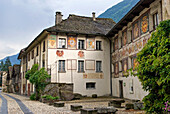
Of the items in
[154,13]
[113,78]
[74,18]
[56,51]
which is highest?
[74,18]

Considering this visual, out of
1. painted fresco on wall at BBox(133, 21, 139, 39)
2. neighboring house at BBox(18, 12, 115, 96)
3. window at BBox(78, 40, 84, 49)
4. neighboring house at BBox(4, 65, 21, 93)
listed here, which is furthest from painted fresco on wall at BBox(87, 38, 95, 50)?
neighboring house at BBox(4, 65, 21, 93)

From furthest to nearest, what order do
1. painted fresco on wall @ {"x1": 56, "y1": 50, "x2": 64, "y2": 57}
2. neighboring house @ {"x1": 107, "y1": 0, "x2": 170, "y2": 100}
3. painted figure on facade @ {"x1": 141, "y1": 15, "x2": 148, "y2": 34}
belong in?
painted fresco on wall @ {"x1": 56, "y1": 50, "x2": 64, "y2": 57}, painted figure on facade @ {"x1": 141, "y1": 15, "x2": 148, "y2": 34}, neighboring house @ {"x1": 107, "y1": 0, "x2": 170, "y2": 100}

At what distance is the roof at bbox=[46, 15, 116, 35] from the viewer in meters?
23.9

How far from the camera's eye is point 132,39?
19.1 metres

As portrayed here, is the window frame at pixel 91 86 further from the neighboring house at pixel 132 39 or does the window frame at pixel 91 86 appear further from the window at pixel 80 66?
the neighboring house at pixel 132 39

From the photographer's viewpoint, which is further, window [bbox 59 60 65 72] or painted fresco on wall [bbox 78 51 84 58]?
painted fresco on wall [bbox 78 51 84 58]

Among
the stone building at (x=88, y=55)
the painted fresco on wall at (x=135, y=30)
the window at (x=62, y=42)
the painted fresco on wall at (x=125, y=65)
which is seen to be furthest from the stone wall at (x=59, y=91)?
the painted fresco on wall at (x=135, y=30)

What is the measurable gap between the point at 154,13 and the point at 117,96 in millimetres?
Result: 10620

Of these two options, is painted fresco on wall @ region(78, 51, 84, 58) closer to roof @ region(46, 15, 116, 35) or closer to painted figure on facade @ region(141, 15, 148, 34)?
roof @ region(46, 15, 116, 35)

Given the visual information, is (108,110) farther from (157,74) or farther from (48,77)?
(48,77)

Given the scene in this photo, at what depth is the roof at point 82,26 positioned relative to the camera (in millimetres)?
23938

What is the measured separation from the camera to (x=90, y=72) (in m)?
24.4

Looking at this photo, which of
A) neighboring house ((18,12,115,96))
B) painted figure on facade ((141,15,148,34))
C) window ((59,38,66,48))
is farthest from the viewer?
window ((59,38,66,48))

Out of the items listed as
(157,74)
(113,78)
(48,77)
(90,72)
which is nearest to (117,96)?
(113,78)
